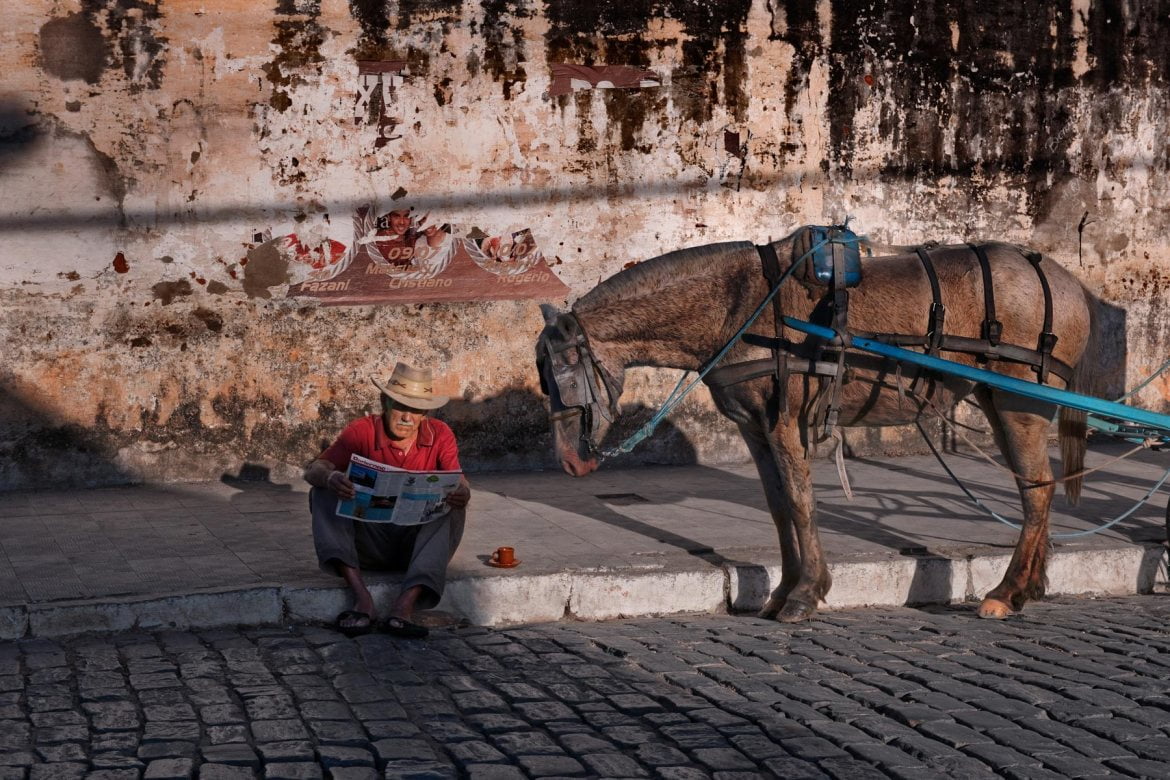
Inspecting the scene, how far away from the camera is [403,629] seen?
5980 millimetres

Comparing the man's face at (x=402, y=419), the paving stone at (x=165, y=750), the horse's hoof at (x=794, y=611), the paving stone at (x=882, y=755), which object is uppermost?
the man's face at (x=402, y=419)

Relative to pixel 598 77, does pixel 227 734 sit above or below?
below

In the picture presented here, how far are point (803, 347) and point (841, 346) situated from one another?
0.65 feet

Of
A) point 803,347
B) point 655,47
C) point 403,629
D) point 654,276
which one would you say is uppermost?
point 655,47

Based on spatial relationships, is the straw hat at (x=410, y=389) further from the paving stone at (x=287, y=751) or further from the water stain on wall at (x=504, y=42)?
the water stain on wall at (x=504, y=42)

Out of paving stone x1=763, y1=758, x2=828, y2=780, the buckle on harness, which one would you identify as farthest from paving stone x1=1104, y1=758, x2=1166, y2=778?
the buckle on harness

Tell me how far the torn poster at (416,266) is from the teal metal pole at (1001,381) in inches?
157

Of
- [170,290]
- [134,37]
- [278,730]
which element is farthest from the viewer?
[170,290]

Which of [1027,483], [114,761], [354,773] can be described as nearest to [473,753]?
[354,773]

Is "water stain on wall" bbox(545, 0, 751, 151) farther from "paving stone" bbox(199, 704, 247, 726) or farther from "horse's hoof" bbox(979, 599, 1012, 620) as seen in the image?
"paving stone" bbox(199, 704, 247, 726)

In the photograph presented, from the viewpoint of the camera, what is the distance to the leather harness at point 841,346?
21.0ft

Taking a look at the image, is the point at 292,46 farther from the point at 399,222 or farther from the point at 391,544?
the point at 391,544

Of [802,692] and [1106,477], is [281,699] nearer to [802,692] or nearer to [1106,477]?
[802,692]

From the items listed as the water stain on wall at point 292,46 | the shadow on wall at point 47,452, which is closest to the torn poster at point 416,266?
the water stain on wall at point 292,46
